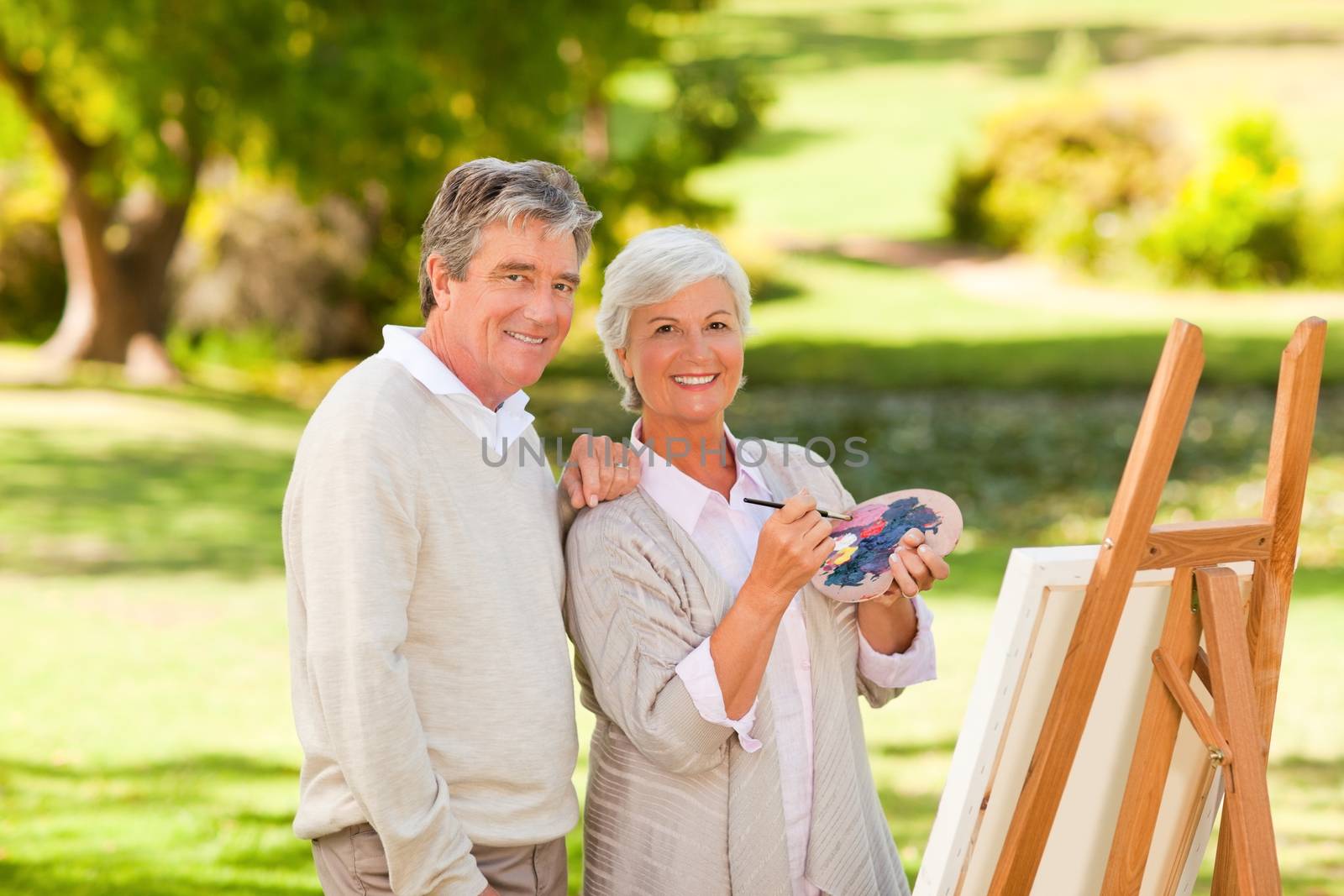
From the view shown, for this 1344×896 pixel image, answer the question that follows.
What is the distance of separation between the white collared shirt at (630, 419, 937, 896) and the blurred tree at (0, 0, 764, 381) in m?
11.4

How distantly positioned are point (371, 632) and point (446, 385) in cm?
46

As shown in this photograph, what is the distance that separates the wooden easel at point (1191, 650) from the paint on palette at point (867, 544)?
388 millimetres

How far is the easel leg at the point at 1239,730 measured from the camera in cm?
234

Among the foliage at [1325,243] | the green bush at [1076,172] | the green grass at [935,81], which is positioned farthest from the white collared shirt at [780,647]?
the green grass at [935,81]

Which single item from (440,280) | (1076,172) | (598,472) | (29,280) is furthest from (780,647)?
(1076,172)

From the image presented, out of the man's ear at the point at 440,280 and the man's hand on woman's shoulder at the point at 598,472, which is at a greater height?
the man's ear at the point at 440,280

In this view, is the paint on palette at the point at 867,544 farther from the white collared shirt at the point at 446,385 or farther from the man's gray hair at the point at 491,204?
the man's gray hair at the point at 491,204

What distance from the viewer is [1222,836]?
2473 mm

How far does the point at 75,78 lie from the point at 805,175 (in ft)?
85.3

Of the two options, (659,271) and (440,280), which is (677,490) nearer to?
(659,271)

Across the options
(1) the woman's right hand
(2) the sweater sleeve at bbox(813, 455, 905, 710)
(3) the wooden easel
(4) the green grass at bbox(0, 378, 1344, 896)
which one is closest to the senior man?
(1) the woman's right hand

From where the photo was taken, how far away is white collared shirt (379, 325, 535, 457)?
240 centimetres

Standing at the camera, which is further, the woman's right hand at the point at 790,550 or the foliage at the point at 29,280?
the foliage at the point at 29,280

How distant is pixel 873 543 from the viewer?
2.58m
